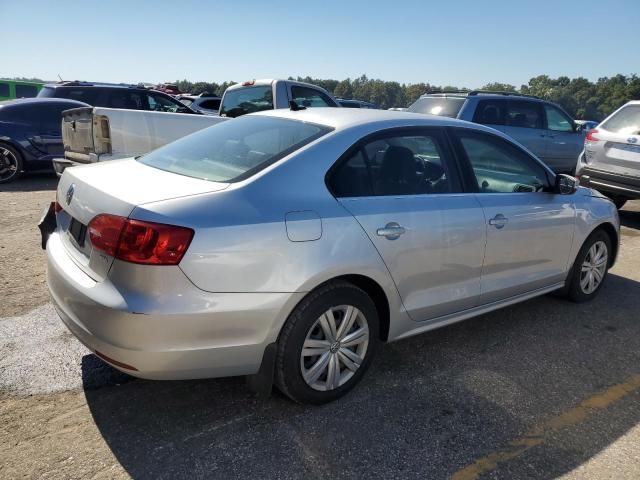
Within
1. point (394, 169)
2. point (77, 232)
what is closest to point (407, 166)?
point (394, 169)

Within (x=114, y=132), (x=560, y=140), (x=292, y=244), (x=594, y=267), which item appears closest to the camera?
(x=292, y=244)

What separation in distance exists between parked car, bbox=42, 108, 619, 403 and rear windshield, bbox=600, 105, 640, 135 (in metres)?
4.88

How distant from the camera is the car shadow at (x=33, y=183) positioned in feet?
28.5

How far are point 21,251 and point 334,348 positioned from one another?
12.9 ft

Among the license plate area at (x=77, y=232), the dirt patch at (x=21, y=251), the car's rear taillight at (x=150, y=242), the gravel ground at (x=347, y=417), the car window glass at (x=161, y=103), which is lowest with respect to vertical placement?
the dirt patch at (x=21, y=251)

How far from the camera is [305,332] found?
8.80 feet

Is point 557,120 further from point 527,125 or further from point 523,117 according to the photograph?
point 523,117

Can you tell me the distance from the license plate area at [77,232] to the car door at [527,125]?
8.23 meters

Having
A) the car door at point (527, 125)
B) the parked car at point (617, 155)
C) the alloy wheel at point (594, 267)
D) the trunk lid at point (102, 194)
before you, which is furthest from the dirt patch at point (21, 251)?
the car door at point (527, 125)

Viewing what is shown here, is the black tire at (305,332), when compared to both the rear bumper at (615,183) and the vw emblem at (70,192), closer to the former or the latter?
the vw emblem at (70,192)

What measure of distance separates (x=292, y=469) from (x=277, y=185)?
4.45ft

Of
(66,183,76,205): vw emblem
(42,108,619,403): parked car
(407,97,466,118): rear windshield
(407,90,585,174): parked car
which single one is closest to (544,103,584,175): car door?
(407,90,585,174): parked car

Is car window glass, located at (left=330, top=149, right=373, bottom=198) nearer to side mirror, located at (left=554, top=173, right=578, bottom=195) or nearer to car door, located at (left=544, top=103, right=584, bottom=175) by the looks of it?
side mirror, located at (left=554, top=173, right=578, bottom=195)

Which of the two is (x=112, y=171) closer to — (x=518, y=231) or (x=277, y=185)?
(x=277, y=185)
